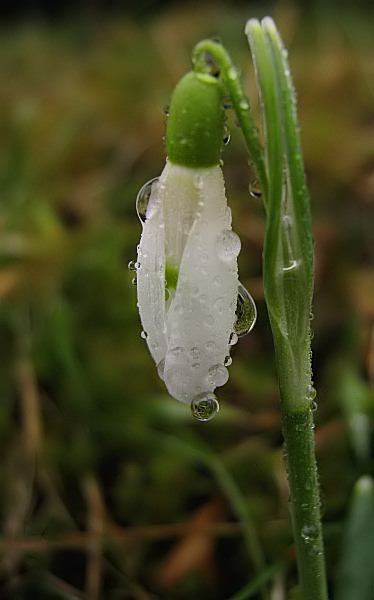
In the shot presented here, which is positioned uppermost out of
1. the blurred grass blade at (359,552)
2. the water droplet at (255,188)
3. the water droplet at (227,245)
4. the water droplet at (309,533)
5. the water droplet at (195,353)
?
the water droplet at (255,188)

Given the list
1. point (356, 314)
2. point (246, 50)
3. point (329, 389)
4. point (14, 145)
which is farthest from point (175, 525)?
point (246, 50)

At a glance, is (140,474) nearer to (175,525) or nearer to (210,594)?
(175,525)

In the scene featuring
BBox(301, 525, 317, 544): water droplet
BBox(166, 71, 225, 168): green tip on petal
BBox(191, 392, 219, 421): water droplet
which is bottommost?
BBox(301, 525, 317, 544): water droplet

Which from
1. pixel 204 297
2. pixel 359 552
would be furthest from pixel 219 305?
pixel 359 552

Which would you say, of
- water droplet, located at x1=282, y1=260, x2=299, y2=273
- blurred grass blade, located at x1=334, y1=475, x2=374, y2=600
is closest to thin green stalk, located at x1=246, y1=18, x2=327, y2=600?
water droplet, located at x1=282, y1=260, x2=299, y2=273

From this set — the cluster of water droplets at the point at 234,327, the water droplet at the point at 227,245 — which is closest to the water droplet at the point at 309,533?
the cluster of water droplets at the point at 234,327

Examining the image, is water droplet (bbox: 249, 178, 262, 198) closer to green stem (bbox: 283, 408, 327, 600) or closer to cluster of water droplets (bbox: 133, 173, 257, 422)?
cluster of water droplets (bbox: 133, 173, 257, 422)

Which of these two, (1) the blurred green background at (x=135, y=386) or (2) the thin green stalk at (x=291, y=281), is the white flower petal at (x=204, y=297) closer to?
(2) the thin green stalk at (x=291, y=281)
